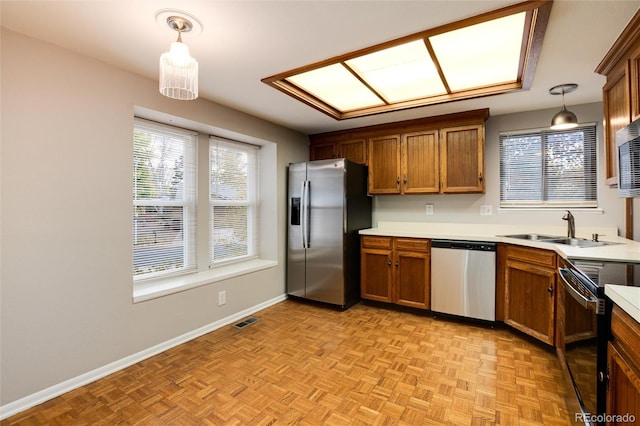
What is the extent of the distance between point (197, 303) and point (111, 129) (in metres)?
1.65

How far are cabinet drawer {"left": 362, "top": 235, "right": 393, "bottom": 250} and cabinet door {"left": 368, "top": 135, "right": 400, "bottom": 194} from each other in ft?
2.06

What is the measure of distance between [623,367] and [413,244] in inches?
89.7

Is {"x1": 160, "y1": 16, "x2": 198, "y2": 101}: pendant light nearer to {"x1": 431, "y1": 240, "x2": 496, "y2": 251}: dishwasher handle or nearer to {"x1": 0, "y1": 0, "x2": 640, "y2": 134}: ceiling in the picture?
{"x1": 0, "y1": 0, "x2": 640, "y2": 134}: ceiling

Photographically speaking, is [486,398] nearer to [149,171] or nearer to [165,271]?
[165,271]

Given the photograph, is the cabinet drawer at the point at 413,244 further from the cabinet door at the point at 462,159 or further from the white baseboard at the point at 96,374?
the white baseboard at the point at 96,374

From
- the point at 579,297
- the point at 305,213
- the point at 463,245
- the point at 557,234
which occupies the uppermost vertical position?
the point at 305,213

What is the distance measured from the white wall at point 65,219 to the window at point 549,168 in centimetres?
357

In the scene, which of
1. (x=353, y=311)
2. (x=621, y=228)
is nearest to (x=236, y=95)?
(x=353, y=311)

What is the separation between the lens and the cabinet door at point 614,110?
76.1 inches

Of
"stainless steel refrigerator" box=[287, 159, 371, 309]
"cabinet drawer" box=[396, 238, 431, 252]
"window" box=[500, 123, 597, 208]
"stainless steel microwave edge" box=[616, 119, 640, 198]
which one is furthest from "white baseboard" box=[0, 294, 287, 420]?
"window" box=[500, 123, 597, 208]

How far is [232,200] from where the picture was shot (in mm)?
3590

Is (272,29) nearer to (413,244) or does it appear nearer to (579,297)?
(579,297)

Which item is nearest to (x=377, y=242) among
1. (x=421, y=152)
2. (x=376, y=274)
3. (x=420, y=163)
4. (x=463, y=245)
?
(x=376, y=274)

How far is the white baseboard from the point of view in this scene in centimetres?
180
